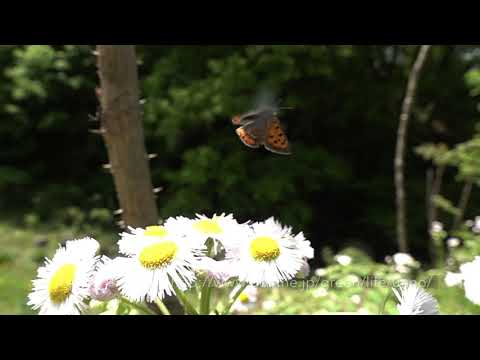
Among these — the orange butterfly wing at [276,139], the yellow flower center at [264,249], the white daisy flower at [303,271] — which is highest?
the orange butterfly wing at [276,139]

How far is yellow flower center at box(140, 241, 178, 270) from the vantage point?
1.47 ft

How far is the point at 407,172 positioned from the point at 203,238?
6.73m

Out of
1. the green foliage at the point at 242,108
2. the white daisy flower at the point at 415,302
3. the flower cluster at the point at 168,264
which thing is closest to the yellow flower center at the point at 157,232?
the flower cluster at the point at 168,264

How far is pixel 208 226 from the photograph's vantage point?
50 centimetres

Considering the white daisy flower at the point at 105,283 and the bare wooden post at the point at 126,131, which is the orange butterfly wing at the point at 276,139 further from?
the bare wooden post at the point at 126,131

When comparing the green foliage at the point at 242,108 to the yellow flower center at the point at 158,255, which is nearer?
the yellow flower center at the point at 158,255

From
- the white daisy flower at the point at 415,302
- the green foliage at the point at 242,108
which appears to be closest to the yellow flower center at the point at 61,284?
the white daisy flower at the point at 415,302

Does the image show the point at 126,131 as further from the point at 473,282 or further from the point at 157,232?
the point at 473,282

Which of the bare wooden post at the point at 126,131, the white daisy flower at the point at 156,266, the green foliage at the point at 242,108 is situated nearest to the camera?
the white daisy flower at the point at 156,266

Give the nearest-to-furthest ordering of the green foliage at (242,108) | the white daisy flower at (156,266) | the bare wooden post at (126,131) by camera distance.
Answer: the white daisy flower at (156,266) → the bare wooden post at (126,131) → the green foliage at (242,108)

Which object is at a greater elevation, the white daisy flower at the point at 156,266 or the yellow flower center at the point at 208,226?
the yellow flower center at the point at 208,226

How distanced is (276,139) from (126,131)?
1.35ft

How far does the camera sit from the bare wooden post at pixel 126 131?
2.63 feet
